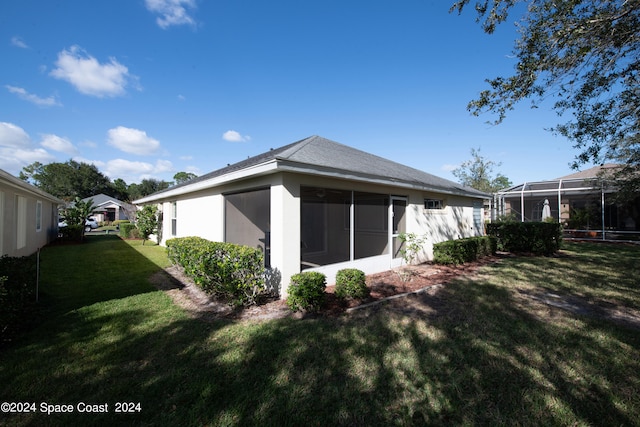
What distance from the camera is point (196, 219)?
9.83 m

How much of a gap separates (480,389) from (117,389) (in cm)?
392

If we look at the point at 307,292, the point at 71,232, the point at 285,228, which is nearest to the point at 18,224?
the point at 71,232

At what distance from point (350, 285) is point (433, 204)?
6299 mm

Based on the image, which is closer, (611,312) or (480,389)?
(480,389)

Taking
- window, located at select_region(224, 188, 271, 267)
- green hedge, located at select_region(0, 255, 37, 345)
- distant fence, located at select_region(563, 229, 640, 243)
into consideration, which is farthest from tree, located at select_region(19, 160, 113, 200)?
distant fence, located at select_region(563, 229, 640, 243)

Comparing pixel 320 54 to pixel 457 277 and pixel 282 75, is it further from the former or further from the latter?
pixel 457 277

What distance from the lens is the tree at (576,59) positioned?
16.0 ft

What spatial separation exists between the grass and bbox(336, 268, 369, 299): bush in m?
0.71

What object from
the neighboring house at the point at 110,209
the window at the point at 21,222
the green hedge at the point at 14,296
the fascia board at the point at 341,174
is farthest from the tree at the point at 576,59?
the neighboring house at the point at 110,209

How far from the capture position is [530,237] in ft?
36.1

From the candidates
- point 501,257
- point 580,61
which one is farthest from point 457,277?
point 580,61

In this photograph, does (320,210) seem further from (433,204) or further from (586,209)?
(586,209)

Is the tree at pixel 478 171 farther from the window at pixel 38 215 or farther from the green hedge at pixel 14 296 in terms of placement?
the window at pixel 38 215

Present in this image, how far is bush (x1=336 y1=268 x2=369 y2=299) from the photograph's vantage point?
5144 millimetres
